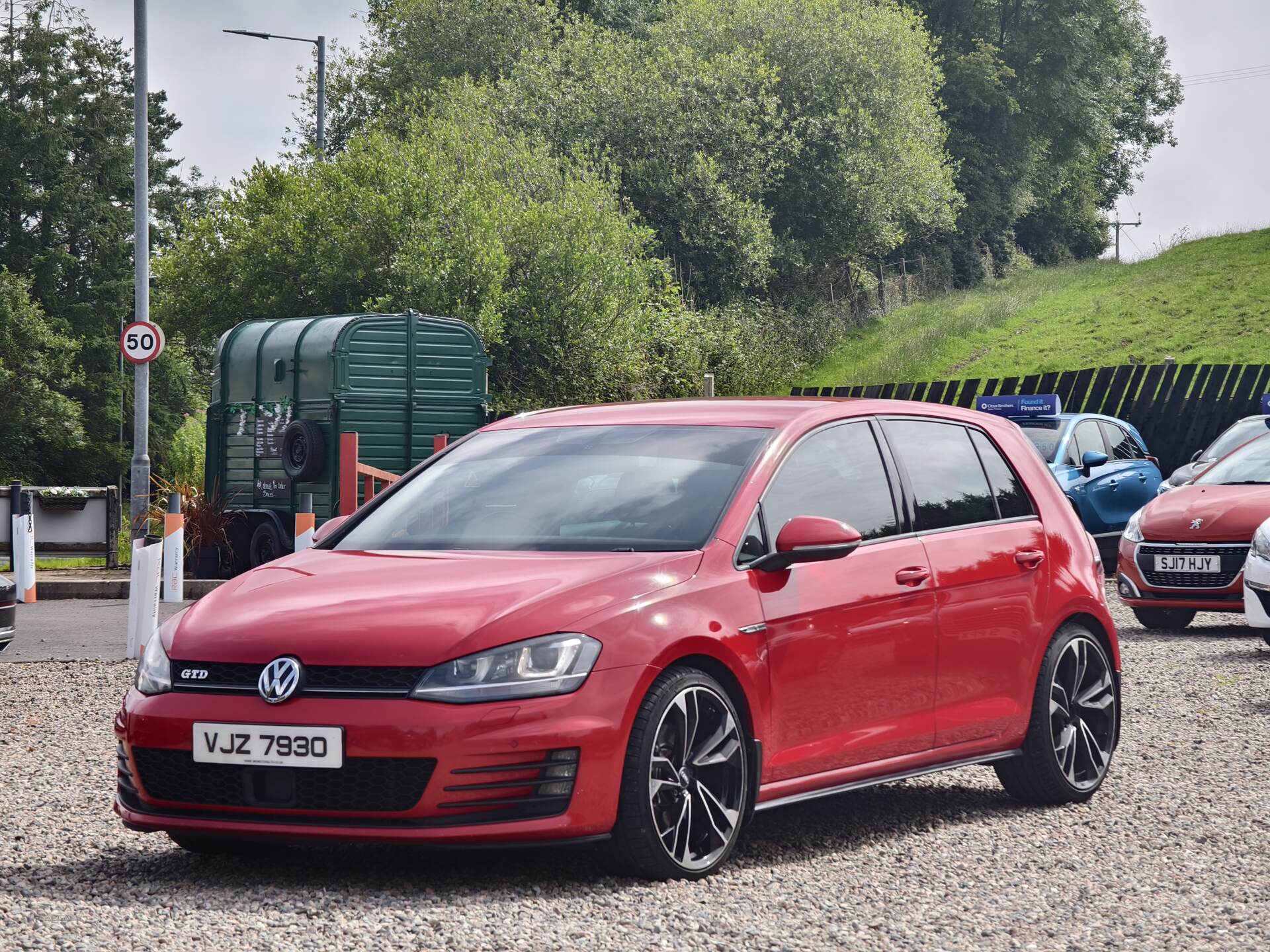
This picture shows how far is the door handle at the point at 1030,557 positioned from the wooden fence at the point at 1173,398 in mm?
16748

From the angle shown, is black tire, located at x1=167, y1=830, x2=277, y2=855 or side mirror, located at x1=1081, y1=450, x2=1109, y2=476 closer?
black tire, located at x1=167, y1=830, x2=277, y2=855

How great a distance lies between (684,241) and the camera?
47.5 metres

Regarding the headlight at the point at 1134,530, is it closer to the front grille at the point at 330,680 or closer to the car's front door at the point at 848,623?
the car's front door at the point at 848,623

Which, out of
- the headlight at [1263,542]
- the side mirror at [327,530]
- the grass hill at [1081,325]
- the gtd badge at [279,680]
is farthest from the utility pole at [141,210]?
the grass hill at [1081,325]

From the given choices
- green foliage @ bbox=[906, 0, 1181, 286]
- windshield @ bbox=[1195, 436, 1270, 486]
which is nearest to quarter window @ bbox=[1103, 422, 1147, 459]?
windshield @ bbox=[1195, 436, 1270, 486]

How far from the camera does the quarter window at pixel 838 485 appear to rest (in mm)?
6074

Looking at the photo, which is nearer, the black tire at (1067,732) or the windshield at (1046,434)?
the black tire at (1067,732)

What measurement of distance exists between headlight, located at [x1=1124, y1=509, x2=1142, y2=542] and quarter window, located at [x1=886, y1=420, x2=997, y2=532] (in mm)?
7574

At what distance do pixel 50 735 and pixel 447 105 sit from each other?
3764cm

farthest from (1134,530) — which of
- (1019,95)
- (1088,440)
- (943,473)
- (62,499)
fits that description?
(1019,95)

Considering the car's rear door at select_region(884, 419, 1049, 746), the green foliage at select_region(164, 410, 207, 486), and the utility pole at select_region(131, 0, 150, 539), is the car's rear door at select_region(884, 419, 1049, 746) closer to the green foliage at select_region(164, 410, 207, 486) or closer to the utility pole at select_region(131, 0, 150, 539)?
the utility pole at select_region(131, 0, 150, 539)

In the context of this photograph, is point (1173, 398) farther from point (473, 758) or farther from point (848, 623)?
point (473, 758)

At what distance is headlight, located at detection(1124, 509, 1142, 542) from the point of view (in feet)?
46.8

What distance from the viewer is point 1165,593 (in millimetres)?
14055
